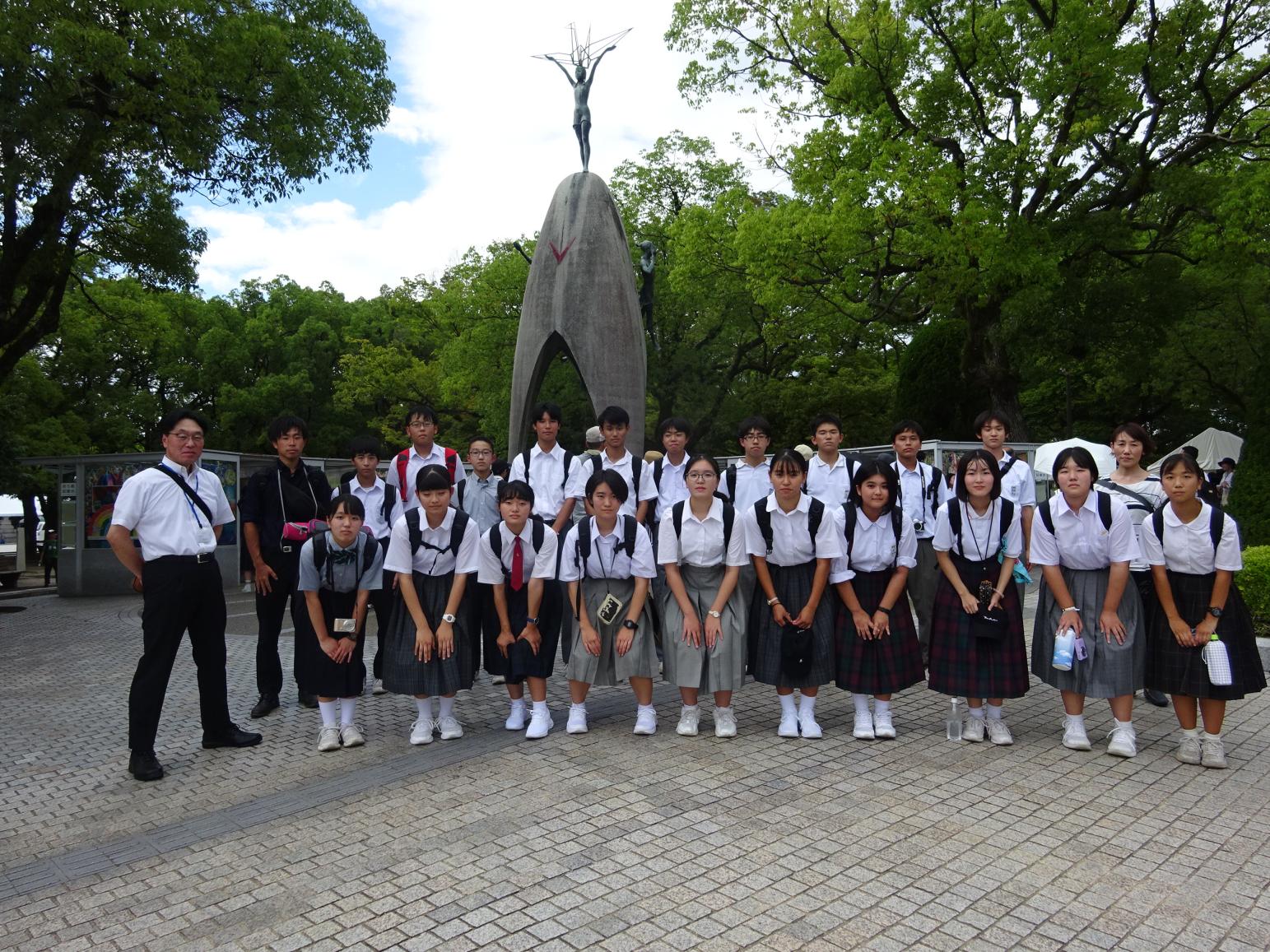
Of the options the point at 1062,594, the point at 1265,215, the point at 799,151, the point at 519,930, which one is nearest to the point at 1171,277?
the point at 1265,215

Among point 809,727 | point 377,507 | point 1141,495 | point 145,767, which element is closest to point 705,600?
point 809,727

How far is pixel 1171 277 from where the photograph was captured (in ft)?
48.6

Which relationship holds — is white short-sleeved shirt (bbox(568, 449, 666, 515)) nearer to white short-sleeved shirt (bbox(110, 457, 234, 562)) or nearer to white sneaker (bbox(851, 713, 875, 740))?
white sneaker (bbox(851, 713, 875, 740))

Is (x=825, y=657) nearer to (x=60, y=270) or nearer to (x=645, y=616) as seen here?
(x=645, y=616)

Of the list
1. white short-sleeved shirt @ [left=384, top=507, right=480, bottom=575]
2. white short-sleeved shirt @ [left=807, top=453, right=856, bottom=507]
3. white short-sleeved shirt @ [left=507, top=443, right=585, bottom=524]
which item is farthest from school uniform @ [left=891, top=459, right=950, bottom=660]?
white short-sleeved shirt @ [left=384, top=507, right=480, bottom=575]

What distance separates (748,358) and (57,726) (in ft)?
66.5

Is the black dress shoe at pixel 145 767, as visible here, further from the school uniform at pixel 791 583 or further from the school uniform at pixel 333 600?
the school uniform at pixel 791 583

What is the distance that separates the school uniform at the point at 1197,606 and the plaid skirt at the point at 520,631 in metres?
2.90

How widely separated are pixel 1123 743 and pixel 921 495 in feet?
5.83

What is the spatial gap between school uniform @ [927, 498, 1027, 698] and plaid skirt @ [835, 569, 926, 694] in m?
0.12

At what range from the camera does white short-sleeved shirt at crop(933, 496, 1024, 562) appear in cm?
441

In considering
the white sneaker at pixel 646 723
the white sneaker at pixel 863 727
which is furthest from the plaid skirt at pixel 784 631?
the white sneaker at pixel 646 723

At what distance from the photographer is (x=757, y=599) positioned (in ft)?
15.4

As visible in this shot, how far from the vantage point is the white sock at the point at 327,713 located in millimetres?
4500
